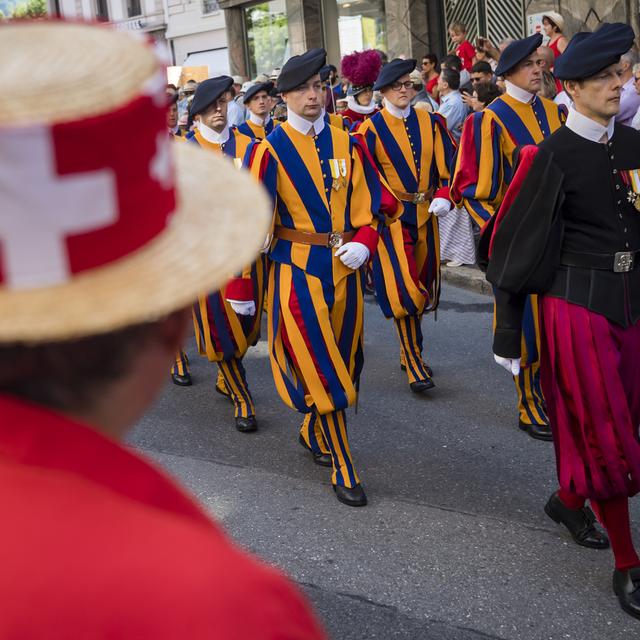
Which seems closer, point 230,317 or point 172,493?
point 172,493

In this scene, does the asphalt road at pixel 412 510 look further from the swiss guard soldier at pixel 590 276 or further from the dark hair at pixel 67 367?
the dark hair at pixel 67 367

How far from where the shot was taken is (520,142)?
5.67m

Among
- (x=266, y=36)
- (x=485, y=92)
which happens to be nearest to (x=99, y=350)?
(x=485, y=92)

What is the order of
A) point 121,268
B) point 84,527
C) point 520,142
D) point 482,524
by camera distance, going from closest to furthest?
point 84,527 → point 121,268 → point 482,524 → point 520,142

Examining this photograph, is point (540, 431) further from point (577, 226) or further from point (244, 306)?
point (577, 226)

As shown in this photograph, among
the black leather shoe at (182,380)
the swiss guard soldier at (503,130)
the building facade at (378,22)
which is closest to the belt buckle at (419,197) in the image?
the swiss guard soldier at (503,130)

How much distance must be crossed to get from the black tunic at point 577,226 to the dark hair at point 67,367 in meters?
2.73

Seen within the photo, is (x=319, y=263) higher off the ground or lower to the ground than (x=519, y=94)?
lower

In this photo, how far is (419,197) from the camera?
673cm

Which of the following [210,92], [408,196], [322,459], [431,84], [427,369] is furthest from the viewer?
[431,84]

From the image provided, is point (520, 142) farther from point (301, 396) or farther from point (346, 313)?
point (301, 396)

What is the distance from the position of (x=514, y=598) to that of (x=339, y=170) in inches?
82.1

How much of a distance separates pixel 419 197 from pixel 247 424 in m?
2.06

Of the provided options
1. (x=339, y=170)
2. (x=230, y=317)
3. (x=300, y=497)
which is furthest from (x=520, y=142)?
(x=300, y=497)
